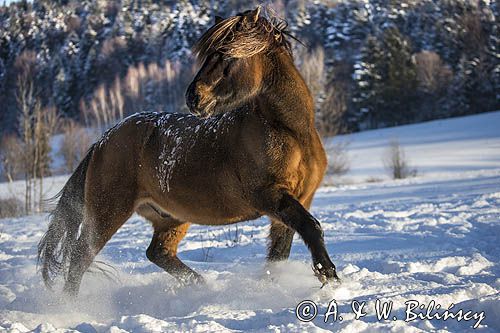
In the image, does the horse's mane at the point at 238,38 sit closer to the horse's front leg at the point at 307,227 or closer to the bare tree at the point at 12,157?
the horse's front leg at the point at 307,227

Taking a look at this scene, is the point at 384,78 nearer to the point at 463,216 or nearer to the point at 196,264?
the point at 463,216

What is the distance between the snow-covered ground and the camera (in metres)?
2.97

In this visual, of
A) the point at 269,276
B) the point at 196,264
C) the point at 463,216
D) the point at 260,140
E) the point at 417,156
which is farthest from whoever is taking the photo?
the point at 417,156

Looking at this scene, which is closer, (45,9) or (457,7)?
(45,9)

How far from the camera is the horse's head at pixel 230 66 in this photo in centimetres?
384

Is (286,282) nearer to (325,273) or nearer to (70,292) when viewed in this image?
(325,273)

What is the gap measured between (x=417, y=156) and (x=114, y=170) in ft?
97.9

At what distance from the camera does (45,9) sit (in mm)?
23875

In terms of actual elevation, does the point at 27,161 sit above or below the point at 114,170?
below

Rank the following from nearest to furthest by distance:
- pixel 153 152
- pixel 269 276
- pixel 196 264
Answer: pixel 269 276 < pixel 153 152 < pixel 196 264

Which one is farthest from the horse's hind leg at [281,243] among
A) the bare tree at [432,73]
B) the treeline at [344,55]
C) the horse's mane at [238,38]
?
the bare tree at [432,73]

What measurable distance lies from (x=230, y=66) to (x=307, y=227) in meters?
1.43

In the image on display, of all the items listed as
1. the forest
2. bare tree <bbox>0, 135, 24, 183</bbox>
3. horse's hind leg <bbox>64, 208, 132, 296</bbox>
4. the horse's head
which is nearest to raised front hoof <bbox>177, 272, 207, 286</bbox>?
horse's hind leg <bbox>64, 208, 132, 296</bbox>

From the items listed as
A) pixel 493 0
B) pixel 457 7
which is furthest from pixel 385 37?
pixel 493 0
